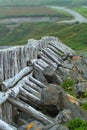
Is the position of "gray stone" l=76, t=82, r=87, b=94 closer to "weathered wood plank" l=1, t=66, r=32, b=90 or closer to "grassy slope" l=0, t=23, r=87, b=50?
"weathered wood plank" l=1, t=66, r=32, b=90

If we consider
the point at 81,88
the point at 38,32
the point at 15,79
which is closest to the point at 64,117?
the point at 15,79

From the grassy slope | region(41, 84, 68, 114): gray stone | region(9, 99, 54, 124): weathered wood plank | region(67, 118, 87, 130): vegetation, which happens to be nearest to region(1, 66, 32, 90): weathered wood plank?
region(9, 99, 54, 124): weathered wood plank

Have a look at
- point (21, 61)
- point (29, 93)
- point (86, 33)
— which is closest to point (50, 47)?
point (21, 61)

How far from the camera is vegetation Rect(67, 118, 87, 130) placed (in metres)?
13.5

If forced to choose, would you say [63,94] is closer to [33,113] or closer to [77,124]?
[33,113]

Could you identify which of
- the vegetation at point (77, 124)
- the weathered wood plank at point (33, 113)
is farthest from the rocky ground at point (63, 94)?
the weathered wood plank at point (33, 113)


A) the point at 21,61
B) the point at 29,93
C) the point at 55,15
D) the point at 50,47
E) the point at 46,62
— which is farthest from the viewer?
the point at 55,15

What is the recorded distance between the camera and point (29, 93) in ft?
55.0

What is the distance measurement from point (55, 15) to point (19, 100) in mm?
112269

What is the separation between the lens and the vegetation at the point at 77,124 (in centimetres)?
1353

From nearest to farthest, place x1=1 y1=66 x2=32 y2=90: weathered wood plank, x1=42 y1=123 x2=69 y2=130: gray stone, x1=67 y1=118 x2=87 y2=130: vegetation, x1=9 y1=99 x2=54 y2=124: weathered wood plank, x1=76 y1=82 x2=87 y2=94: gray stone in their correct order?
x1=42 y1=123 x2=69 y2=130: gray stone
x1=67 y1=118 x2=87 y2=130: vegetation
x1=9 y1=99 x2=54 y2=124: weathered wood plank
x1=1 y1=66 x2=32 y2=90: weathered wood plank
x1=76 y1=82 x2=87 y2=94: gray stone

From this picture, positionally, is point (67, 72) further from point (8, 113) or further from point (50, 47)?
point (8, 113)

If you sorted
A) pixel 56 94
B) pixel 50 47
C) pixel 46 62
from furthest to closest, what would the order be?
pixel 50 47 → pixel 46 62 → pixel 56 94

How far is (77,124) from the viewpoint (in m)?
13.6
